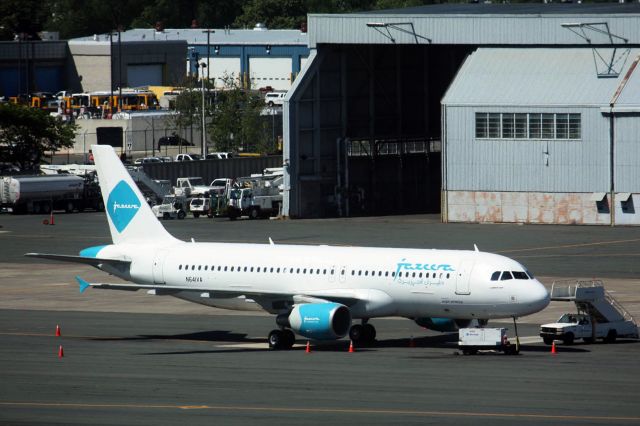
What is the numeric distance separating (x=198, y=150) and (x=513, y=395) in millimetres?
130248

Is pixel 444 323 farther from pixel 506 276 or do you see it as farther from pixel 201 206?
pixel 201 206

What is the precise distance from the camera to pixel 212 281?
183 ft

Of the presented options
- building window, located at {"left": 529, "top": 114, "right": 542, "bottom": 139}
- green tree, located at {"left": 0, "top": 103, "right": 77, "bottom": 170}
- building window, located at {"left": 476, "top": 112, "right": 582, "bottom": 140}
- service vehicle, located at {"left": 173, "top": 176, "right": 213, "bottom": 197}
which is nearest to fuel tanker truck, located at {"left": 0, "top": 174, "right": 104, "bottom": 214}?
service vehicle, located at {"left": 173, "top": 176, "right": 213, "bottom": 197}

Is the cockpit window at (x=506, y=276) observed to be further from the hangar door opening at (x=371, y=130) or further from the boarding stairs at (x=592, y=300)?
the hangar door opening at (x=371, y=130)

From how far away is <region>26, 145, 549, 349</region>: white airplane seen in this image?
50.8 metres

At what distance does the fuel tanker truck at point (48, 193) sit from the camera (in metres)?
121

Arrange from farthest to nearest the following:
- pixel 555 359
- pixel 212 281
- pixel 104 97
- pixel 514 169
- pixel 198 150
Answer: pixel 104 97, pixel 198 150, pixel 514 169, pixel 212 281, pixel 555 359

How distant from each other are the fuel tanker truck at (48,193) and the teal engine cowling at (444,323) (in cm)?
7351

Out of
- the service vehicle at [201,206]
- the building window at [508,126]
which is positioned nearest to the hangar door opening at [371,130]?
the service vehicle at [201,206]

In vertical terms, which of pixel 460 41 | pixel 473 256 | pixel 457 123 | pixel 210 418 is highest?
pixel 460 41

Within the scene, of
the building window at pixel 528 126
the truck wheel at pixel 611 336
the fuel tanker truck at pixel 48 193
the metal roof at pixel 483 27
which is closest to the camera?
the truck wheel at pixel 611 336

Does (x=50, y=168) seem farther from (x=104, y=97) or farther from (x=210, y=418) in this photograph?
(x=210, y=418)

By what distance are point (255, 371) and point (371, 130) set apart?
76.5 meters

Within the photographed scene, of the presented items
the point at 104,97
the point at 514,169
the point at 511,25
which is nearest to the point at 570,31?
the point at 511,25
